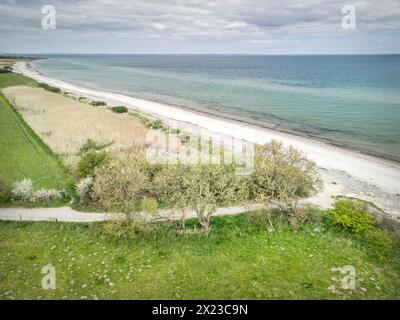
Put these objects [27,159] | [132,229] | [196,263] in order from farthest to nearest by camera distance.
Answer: [27,159]
[132,229]
[196,263]

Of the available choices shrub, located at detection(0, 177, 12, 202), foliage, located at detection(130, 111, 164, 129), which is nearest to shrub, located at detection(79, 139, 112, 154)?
foliage, located at detection(130, 111, 164, 129)

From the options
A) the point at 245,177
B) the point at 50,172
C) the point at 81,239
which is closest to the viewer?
the point at 81,239

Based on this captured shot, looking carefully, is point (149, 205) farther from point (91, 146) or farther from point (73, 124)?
point (73, 124)

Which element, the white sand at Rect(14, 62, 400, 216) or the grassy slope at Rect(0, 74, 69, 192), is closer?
the white sand at Rect(14, 62, 400, 216)

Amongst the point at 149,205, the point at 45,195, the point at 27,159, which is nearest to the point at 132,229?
the point at 149,205

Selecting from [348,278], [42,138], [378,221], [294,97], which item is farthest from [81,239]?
[294,97]

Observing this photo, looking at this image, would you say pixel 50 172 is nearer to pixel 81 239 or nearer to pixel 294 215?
pixel 81 239

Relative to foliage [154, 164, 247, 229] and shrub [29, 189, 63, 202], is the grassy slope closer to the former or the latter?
shrub [29, 189, 63, 202]
